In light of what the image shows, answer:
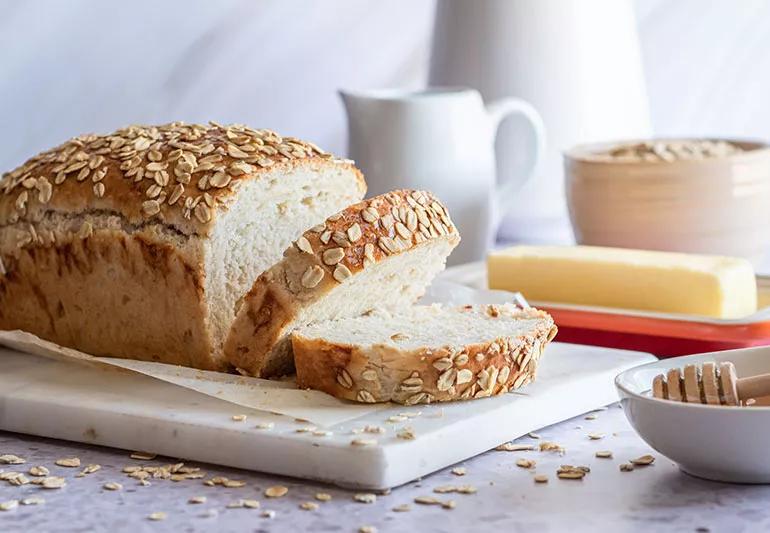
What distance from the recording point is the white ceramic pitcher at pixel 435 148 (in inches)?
82.0

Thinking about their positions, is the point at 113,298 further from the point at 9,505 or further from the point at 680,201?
the point at 680,201

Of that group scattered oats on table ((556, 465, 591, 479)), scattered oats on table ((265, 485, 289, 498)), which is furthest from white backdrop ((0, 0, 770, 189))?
scattered oats on table ((556, 465, 591, 479))

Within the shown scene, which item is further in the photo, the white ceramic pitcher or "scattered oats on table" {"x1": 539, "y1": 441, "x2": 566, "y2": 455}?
the white ceramic pitcher

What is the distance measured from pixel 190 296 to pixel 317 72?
1.32m

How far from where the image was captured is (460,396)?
129cm

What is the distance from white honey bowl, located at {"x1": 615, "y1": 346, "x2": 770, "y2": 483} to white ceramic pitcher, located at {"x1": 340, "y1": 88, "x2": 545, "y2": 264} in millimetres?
981

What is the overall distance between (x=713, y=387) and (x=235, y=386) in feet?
1.67

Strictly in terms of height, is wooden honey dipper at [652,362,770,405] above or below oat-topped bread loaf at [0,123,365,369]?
below

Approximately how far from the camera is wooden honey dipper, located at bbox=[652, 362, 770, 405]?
112cm

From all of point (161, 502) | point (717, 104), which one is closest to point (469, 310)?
point (161, 502)

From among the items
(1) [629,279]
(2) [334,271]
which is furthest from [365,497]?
(1) [629,279]

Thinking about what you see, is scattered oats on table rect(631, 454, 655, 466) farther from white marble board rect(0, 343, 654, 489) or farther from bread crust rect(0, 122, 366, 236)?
bread crust rect(0, 122, 366, 236)

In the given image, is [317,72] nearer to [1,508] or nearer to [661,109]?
[661,109]

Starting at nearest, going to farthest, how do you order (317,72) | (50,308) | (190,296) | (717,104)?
(190,296) < (50,308) < (317,72) < (717,104)
